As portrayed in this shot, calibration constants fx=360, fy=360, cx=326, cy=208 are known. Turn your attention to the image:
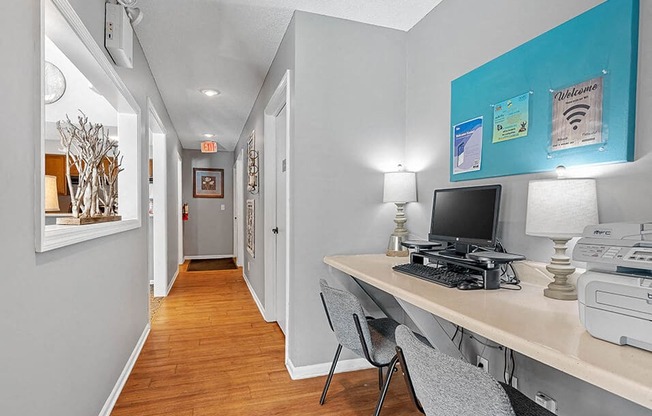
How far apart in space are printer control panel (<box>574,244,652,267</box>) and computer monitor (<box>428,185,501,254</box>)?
0.61m

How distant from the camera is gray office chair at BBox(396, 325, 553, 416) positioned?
833mm

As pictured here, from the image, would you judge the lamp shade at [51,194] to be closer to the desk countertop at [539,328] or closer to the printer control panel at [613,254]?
the desk countertop at [539,328]

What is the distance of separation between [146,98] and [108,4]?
3.81ft

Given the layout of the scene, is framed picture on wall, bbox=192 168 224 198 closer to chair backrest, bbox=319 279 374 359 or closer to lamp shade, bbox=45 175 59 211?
lamp shade, bbox=45 175 59 211

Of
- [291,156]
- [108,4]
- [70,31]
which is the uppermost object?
[108,4]

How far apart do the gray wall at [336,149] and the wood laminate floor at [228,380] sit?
0.83 ft

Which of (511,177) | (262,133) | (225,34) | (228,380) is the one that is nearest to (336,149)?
(511,177)

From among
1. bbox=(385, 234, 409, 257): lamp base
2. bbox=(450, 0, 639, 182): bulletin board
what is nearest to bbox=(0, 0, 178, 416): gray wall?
bbox=(385, 234, 409, 257): lamp base

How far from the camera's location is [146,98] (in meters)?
3.08

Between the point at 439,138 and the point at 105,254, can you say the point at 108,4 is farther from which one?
the point at 439,138

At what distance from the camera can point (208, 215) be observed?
760 centimetres

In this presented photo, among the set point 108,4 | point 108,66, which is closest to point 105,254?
point 108,66

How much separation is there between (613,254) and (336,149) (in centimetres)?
176

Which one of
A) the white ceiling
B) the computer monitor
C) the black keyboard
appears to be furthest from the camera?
the white ceiling
